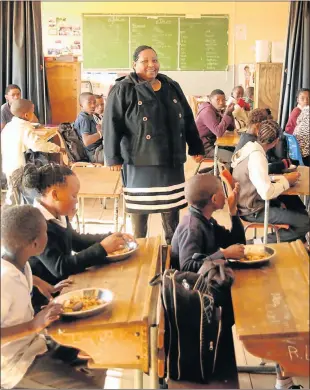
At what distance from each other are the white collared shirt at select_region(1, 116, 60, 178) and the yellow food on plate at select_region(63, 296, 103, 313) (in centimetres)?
45

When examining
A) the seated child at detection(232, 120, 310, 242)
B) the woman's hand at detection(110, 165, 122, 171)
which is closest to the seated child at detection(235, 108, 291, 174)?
the seated child at detection(232, 120, 310, 242)

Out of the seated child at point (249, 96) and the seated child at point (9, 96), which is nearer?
the seated child at point (9, 96)

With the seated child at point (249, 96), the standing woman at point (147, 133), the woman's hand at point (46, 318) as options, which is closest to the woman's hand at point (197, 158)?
the standing woman at point (147, 133)

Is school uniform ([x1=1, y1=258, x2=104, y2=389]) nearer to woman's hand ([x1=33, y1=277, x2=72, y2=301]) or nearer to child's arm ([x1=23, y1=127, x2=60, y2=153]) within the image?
woman's hand ([x1=33, y1=277, x2=72, y2=301])

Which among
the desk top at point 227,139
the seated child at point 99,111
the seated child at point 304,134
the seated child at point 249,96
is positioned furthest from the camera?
the desk top at point 227,139

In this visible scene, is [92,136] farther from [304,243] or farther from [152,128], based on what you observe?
[304,243]

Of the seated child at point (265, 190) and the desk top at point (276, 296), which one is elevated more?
the seated child at point (265, 190)

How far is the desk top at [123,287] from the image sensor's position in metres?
1.23

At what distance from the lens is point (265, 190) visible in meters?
1.80

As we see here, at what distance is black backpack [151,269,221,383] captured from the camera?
1376 mm

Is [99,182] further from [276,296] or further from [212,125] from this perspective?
[212,125]

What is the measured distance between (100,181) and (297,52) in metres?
0.92

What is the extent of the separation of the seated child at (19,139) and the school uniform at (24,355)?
0.42m

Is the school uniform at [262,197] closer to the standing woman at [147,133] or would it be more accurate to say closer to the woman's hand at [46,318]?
the standing woman at [147,133]
